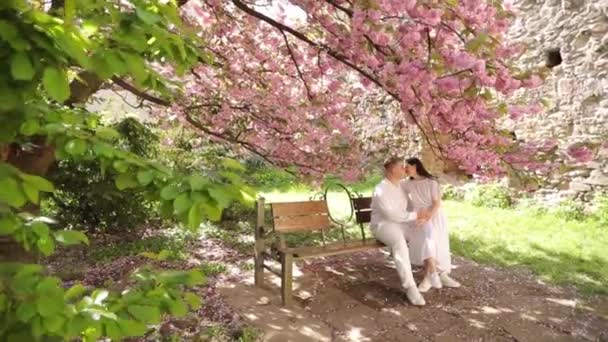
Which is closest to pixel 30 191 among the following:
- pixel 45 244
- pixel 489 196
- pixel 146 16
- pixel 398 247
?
pixel 45 244

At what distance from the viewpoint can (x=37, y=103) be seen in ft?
4.41

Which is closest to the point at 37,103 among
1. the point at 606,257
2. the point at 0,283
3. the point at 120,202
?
the point at 0,283

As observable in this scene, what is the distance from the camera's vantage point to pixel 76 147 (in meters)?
1.27

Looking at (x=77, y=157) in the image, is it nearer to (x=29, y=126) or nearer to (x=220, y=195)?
(x=29, y=126)

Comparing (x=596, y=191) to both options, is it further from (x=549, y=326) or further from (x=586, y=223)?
(x=549, y=326)

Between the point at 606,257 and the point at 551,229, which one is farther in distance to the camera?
the point at 551,229

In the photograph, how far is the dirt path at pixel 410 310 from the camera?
12.8 feet

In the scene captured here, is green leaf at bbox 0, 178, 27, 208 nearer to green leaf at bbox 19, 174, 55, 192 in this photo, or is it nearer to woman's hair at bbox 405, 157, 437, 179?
green leaf at bbox 19, 174, 55, 192

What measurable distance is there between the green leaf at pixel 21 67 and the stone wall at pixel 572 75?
845 cm

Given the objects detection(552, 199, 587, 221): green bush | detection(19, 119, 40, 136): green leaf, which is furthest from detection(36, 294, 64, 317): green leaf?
detection(552, 199, 587, 221): green bush

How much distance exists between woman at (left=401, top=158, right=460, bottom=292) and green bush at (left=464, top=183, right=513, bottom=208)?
17.3ft

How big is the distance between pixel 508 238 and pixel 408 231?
119 inches

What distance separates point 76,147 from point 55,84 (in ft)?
0.88

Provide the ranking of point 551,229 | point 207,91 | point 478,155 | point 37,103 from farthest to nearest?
1. point 551,229
2. point 207,91
3. point 478,155
4. point 37,103
